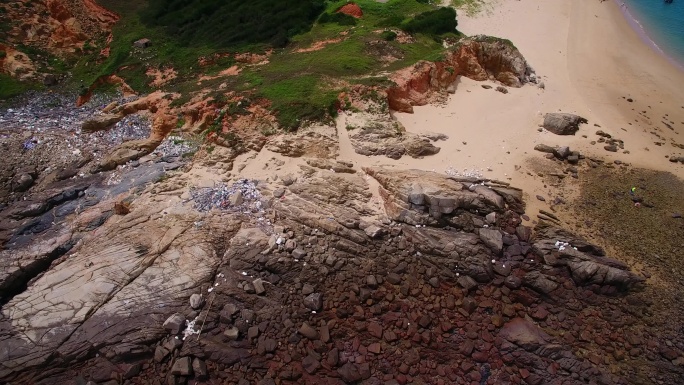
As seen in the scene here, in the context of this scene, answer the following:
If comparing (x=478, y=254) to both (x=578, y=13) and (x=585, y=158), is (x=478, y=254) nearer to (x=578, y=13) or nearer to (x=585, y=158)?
(x=585, y=158)

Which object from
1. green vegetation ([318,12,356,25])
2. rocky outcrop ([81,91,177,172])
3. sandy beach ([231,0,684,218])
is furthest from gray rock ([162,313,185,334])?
green vegetation ([318,12,356,25])

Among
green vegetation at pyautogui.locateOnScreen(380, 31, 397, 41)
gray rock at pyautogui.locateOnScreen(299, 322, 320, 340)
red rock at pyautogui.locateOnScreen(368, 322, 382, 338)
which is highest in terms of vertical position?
green vegetation at pyautogui.locateOnScreen(380, 31, 397, 41)

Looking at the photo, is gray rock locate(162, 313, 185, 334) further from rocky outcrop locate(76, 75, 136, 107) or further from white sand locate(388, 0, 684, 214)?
rocky outcrop locate(76, 75, 136, 107)

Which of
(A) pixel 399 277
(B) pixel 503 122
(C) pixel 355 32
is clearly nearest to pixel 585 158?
(B) pixel 503 122

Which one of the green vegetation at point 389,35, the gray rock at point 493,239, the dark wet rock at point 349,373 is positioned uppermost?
the green vegetation at point 389,35

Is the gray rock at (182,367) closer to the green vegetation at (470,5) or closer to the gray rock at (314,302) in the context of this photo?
the gray rock at (314,302)

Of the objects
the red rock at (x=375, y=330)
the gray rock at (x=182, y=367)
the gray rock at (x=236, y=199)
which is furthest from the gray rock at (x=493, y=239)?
the gray rock at (x=182, y=367)
